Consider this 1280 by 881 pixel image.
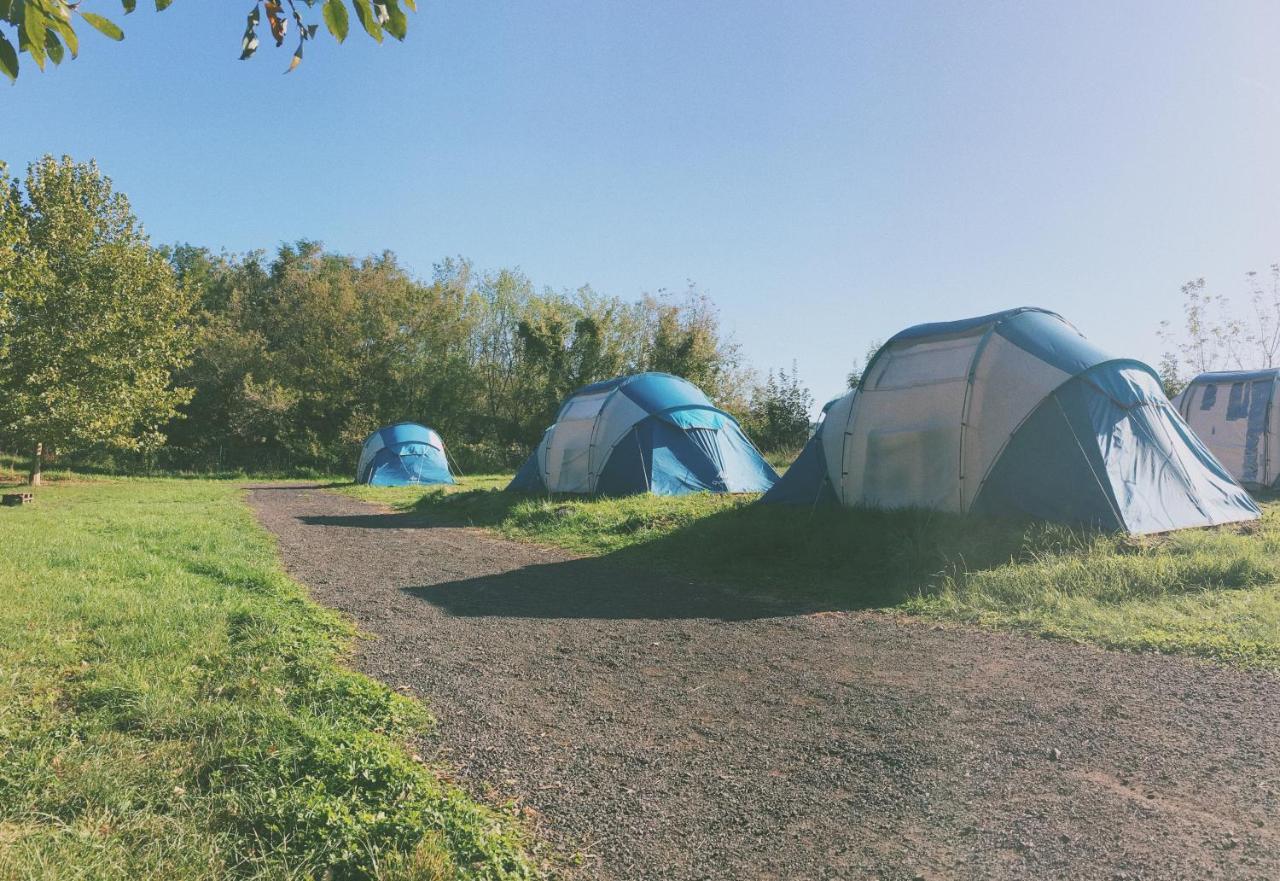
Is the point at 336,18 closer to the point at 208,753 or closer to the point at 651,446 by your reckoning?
the point at 208,753

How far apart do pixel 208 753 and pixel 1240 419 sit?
61.0 feet

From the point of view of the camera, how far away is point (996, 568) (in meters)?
7.39

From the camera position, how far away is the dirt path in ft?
9.16

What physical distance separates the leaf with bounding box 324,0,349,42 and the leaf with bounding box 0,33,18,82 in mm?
930

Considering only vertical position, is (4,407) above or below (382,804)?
above

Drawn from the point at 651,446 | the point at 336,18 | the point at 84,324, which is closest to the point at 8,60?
the point at 336,18

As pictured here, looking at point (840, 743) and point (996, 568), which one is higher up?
point (996, 568)

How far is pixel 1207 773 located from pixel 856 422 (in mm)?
7411


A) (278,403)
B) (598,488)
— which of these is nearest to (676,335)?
(278,403)

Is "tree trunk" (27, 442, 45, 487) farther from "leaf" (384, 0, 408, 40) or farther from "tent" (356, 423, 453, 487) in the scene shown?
"leaf" (384, 0, 408, 40)

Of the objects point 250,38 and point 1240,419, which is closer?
point 250,38

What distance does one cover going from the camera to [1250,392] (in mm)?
15922

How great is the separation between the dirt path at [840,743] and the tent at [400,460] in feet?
68.4

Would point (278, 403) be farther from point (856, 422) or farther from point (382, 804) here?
point (382, 804)
